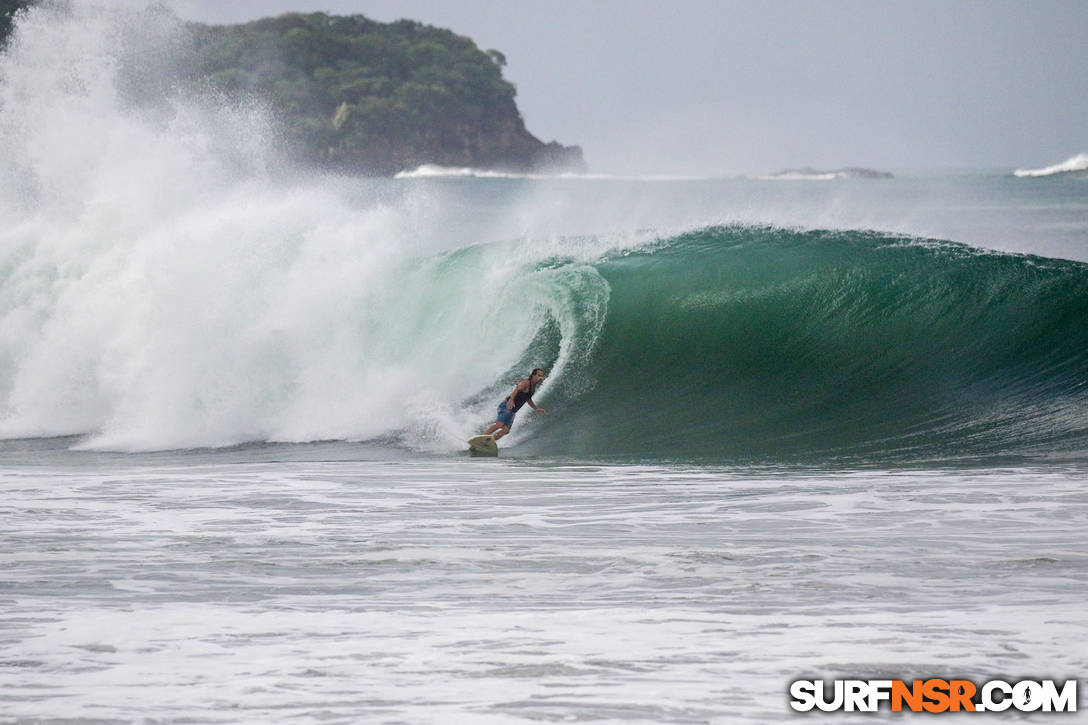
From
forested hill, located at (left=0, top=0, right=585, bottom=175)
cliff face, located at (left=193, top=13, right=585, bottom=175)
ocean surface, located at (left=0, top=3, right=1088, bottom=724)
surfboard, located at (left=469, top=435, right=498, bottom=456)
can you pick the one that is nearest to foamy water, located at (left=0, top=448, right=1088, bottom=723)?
ocean surface, located at (left=0, top=3, right=1088, bottom=724)

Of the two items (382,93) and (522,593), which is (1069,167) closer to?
(382,93)

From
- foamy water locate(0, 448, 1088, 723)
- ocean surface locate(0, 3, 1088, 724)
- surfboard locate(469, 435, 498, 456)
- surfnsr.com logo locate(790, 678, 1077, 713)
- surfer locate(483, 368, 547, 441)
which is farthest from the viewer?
surfer locate(483, 368, 547, 441)

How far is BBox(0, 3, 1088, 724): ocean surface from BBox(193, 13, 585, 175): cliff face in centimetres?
7803

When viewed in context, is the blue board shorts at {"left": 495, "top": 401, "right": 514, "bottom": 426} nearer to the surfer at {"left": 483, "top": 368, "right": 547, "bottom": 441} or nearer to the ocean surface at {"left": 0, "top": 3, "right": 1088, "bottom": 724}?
the surfer at {"left": 483, "top": 368, "right": 547, "bottom": 441}

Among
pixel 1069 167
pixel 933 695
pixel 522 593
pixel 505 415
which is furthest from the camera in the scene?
pixel 1069 167

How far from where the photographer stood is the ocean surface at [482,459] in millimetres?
4992

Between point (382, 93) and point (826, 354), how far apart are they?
324 ft

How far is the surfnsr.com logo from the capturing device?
4457 millimetres

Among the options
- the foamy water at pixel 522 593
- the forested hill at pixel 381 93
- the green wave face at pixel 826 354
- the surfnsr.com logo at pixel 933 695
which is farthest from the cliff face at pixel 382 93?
the surfnsr.com logo at pixel 933 695

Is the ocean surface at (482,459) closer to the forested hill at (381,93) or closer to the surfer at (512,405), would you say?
the surfer at (512,405)

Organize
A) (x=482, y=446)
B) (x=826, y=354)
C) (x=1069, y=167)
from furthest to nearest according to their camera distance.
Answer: (x=1069, y=167), (x=826, y=354), (x=482, y=446)

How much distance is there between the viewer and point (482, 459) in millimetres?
10547

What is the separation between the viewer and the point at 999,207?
185 feet

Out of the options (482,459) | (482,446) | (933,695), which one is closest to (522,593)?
(933,695)
